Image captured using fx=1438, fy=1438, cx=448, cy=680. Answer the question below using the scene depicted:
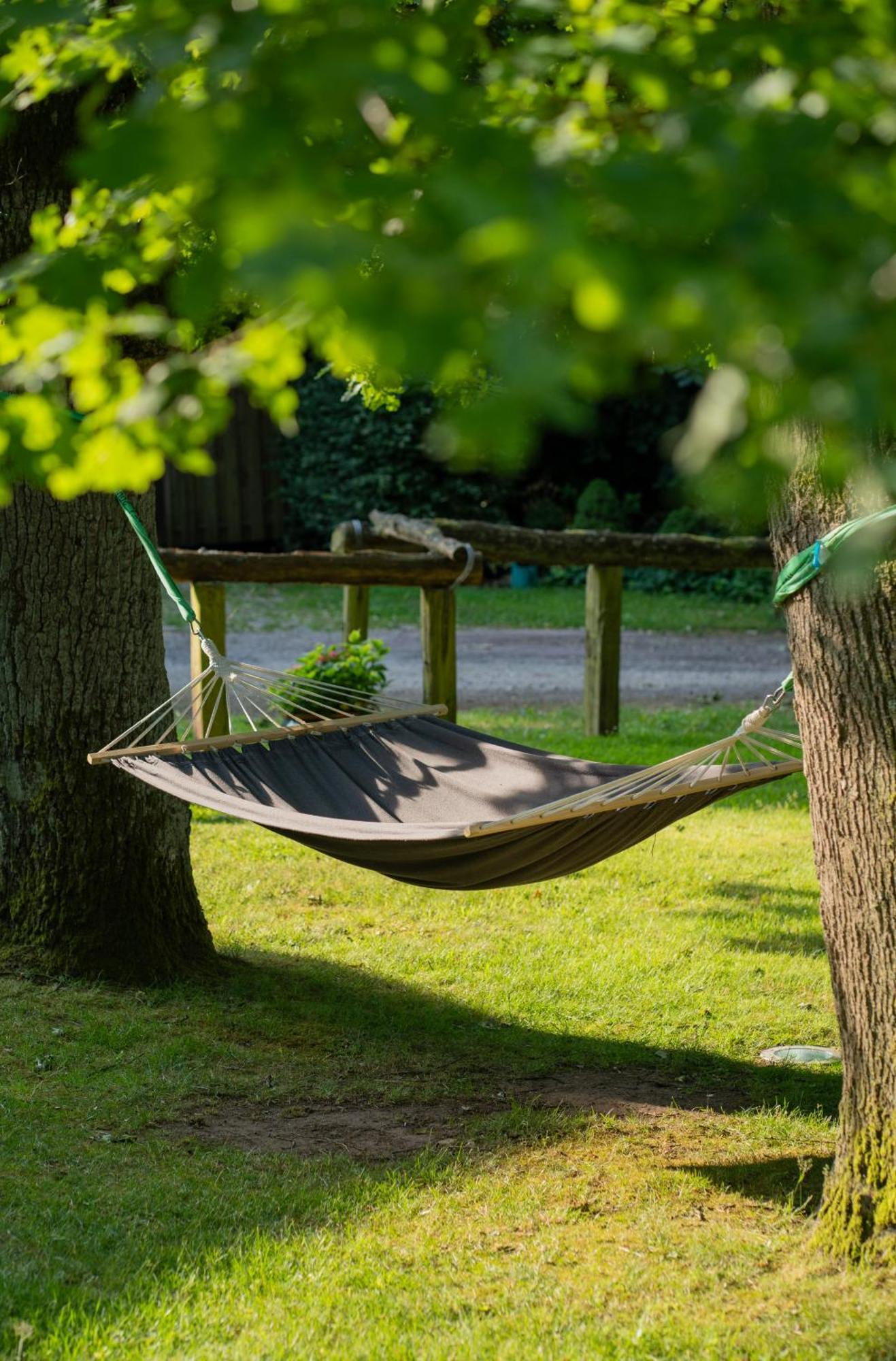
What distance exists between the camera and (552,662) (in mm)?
9836

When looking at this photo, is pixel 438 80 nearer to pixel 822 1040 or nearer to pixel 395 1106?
pixel 395 1106

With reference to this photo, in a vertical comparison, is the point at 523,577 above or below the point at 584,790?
above

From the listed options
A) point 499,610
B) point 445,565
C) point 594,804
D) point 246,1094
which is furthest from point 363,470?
point 594,804

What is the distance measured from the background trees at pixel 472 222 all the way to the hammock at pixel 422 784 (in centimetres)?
141

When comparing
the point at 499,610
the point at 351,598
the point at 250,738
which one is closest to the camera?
the point at 250,738

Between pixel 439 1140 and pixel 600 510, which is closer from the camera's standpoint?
pixel 439 1140

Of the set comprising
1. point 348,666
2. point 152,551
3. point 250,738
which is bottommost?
point 250,738

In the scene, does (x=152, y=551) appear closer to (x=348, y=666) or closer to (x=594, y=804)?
(x=594, y=804)

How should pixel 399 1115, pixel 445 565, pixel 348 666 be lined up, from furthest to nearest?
1. pixel 445 565
2. pixel 348 666
3. pixel 399 1115

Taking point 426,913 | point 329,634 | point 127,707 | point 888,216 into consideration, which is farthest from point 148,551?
point 329,634

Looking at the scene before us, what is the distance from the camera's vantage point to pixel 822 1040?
3479 millimetres

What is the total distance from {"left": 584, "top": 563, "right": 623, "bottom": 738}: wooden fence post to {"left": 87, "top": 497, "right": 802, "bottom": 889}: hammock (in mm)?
3175

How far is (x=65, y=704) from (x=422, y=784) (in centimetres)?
90

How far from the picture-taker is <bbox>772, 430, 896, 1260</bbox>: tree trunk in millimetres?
2334
